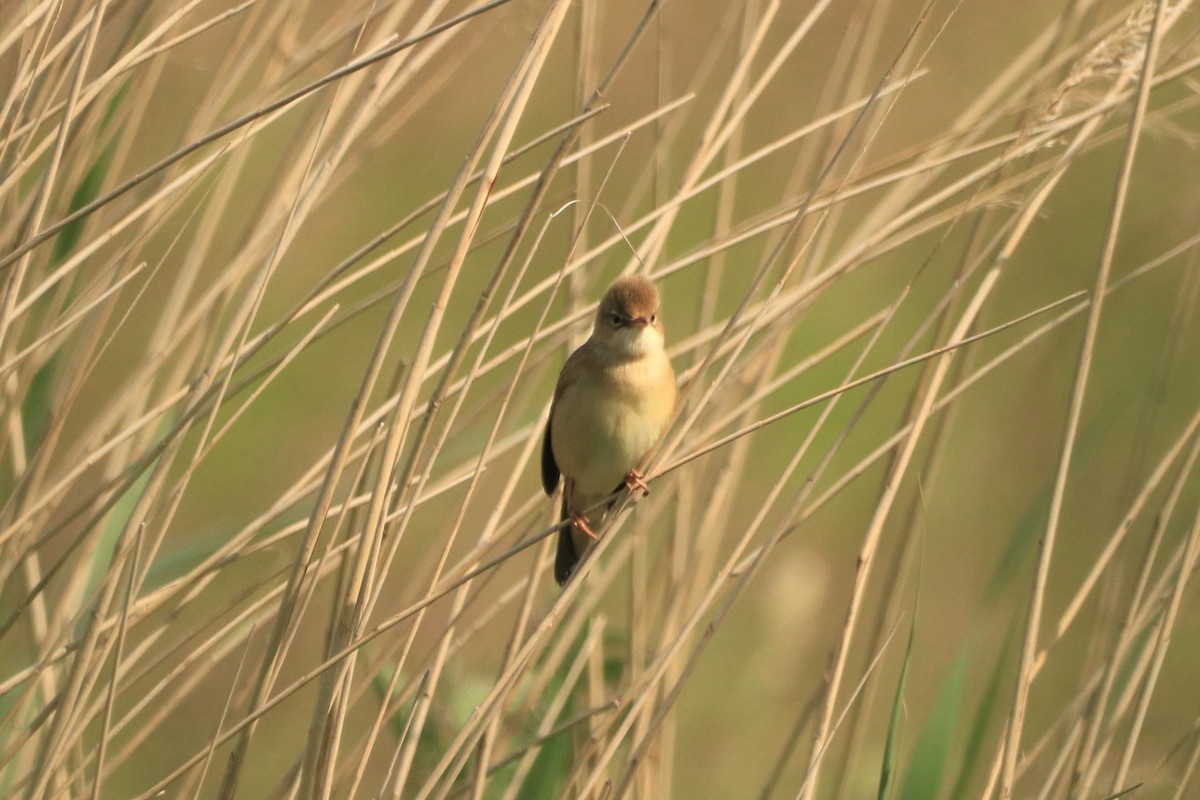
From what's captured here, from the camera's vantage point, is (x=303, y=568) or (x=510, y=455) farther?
(x=510, y=455)

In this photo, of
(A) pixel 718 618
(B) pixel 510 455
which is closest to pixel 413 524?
(B) pixel 510 455

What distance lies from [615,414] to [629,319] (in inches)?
9.0

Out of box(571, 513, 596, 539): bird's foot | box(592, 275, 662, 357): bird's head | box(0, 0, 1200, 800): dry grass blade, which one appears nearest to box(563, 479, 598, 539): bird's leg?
box(571, 513, 596, 539): bird's foot

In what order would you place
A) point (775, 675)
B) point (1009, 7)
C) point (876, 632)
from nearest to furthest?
point (876, 632) → point (775, 675) → point (1009, 7)

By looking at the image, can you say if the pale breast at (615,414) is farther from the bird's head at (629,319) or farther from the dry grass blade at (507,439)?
the dry grass blade at (507,439)

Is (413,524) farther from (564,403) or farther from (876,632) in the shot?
(876,632)

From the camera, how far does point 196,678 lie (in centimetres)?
242

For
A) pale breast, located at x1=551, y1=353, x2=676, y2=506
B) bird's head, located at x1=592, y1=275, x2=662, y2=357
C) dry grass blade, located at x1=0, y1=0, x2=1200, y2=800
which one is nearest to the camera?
dry grass blade, located at x1=0, y1=0, x2=1200, y2=800

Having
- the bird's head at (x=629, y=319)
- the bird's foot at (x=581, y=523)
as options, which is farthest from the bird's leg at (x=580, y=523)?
the bird's head at (x=629, y=319)

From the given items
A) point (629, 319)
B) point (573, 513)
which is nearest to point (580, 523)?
point (573, 513)

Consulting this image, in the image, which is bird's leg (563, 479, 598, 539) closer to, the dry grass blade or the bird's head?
the dry grass blade

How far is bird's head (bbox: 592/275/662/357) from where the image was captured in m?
3.00

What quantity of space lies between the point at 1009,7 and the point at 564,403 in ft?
18.3

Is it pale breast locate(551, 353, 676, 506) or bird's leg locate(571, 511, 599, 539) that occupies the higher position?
pale breast locate(551, 353, 676, 506)
